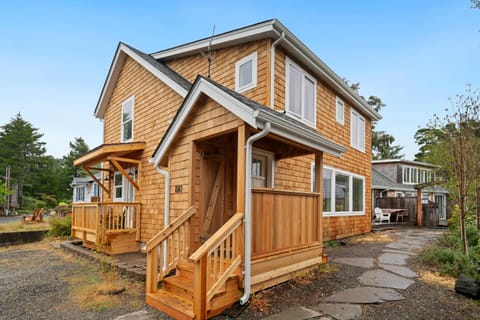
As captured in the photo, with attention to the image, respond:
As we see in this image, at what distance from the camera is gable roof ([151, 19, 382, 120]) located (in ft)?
21.8

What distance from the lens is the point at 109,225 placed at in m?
7.86

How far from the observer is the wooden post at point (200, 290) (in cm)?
350

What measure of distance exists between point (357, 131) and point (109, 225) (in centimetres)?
956

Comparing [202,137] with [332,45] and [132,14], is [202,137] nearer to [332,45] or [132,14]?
[132,14]

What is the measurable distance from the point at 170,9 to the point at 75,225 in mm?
10109

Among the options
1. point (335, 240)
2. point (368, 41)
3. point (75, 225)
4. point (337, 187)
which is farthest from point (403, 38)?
point (75, 225)

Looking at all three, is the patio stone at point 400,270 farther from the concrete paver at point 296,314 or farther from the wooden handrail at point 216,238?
the wooden handrail at point 216,238

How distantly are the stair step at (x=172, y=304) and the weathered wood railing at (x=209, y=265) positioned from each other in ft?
0.78

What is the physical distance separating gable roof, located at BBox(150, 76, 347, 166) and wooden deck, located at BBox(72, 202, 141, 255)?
10.4ft

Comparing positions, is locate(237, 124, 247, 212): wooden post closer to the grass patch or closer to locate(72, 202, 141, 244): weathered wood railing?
locate(72, 202, 141, 244): weathered wood railing

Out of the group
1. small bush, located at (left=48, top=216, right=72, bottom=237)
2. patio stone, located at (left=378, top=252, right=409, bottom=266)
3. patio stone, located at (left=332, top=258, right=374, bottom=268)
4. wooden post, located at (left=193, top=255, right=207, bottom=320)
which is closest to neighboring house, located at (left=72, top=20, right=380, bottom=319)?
wooden post, located at (left=193, top=255, right=207, bottom=320)

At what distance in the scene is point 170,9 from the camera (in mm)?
13391

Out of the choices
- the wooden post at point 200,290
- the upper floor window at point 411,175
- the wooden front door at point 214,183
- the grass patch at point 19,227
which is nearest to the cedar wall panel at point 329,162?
the wooden front door at point 214,183

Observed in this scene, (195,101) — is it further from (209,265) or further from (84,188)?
(84,188)
